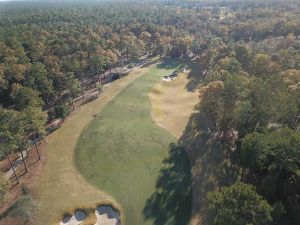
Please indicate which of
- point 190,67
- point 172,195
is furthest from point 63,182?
point 190,67

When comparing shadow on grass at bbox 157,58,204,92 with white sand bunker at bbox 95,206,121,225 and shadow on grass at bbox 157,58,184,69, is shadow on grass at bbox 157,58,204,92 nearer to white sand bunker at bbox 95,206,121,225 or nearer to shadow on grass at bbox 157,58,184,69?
shadow on grass at bbox 157,58,184,69

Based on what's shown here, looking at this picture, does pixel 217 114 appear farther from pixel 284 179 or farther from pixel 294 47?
pixel 294 47

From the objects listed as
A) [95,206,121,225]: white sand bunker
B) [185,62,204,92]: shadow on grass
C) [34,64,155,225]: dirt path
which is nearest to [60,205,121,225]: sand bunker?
[95,206,121,225]: white sand bunker

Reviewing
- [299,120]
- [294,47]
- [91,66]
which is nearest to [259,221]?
[299,120]

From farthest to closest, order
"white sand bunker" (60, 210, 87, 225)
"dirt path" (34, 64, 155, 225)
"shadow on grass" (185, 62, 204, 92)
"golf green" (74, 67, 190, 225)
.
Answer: "shadow on grass" (185, 62, 204, 92), "golf green" (74, 67, 190, 225), "dirt path" (34, 64, 155, 225), "white sand bunker" (60, 210, 87, 225)

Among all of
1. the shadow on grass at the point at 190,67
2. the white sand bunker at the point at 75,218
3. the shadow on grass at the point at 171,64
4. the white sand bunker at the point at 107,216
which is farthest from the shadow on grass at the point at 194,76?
the white sand bunker at the point at 75,218

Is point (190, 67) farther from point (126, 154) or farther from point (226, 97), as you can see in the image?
point (126, 154)
